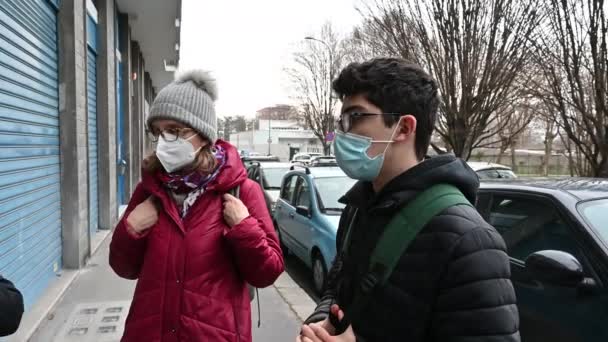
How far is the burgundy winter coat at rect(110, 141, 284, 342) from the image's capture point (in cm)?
196

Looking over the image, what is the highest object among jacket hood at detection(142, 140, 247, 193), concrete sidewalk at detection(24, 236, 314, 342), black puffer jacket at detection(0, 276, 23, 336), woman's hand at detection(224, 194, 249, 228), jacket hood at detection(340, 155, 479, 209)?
jacket hood at detection(340, 155, 479, 209)

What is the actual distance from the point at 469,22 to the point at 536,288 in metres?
8.69

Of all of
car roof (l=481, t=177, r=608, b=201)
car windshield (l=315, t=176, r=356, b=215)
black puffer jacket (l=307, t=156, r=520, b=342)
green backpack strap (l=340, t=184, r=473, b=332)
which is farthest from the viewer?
car windshield (l=315, t=176, r=356, b=215)

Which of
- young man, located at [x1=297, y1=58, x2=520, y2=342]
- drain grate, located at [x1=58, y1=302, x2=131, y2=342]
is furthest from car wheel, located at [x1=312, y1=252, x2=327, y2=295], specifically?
young man, located at [x1=297, y1=58, x2=520, y2=342]

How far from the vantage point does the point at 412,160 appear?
1521 mm

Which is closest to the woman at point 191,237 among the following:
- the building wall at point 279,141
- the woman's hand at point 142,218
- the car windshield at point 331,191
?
the woman's hand at point 142,218

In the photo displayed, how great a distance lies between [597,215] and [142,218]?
2.71 metres

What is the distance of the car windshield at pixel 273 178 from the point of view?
1124cm

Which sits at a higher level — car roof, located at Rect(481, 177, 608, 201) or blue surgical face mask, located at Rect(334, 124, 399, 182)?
blue surgical face mask, located at Rect(334, 124, 399, 182)

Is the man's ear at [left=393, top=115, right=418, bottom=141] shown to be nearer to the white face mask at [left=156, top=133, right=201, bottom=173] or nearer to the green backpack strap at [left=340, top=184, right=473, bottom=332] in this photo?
the green backpack strap at [left=340, top=184, right=473, bottom=332]

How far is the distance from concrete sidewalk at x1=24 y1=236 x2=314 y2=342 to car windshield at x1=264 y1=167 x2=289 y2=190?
213 inches

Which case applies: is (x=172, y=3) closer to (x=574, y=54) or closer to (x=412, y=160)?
(x=574, y=54)

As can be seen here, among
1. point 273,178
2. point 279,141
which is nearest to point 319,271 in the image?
point 273,178

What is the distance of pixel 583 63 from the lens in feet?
26.2
